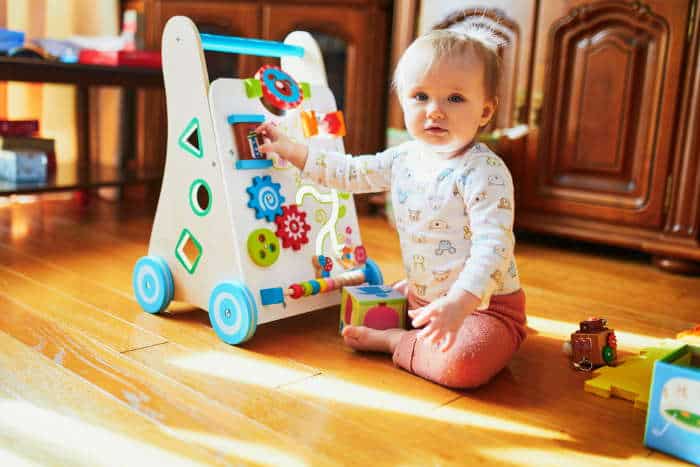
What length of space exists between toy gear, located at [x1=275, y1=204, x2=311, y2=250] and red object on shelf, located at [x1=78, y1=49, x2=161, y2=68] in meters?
0.85

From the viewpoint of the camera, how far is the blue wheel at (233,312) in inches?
37.7

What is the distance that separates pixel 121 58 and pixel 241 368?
106cm

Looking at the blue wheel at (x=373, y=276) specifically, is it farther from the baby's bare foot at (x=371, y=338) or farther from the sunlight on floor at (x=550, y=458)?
the sunlight on floor at (x=550, y=458)

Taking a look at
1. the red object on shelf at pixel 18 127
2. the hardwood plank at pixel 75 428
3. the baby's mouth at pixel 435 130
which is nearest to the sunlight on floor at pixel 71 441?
the hardwood plank at pixel 75 428

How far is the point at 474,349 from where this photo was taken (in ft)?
2.86

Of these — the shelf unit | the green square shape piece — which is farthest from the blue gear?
the shelf unit

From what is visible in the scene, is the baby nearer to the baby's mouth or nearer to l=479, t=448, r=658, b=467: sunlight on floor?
the baby's mouth

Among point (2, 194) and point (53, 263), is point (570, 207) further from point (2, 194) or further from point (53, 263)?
point (2, 194)

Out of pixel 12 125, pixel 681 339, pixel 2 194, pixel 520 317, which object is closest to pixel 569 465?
pixel 520 317

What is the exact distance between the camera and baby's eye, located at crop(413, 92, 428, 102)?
91cm

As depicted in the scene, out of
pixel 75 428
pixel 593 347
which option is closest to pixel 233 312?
pixel 75 428

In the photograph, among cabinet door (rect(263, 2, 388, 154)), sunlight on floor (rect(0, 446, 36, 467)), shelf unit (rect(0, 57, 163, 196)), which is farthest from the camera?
cabinet door (rect(263, 2, 388, 154))

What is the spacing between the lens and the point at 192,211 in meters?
1.05

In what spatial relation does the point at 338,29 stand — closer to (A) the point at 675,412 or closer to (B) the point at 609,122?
(B) the point at 609,122
